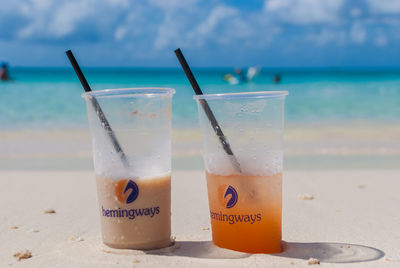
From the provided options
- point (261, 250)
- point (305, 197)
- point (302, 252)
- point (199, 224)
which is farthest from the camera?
point (305, 197)

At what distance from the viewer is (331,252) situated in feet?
8.77

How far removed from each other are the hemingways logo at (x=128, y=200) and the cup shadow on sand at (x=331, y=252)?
0.71 meters

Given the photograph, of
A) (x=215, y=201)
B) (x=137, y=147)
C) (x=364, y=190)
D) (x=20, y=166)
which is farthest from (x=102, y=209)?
(x=20, y=166)

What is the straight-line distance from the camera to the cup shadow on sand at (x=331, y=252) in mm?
2566

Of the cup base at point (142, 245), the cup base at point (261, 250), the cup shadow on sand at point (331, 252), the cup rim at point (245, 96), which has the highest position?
the cup rim at point (245, 96)

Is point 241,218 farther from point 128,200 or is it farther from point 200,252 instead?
point 128,200

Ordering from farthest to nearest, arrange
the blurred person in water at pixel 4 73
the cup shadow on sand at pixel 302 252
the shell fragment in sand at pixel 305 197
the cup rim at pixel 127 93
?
the blurred person in water at pixel 4 73, the shell fragment in sand at pixel 305 197, the cup shadow on sand at pixel 302 252, the cup rim at pixel 127 93

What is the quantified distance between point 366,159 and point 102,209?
4.50 meters

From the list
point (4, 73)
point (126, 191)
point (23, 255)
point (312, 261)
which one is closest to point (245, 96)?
point (126, 191)

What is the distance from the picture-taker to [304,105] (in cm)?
1596

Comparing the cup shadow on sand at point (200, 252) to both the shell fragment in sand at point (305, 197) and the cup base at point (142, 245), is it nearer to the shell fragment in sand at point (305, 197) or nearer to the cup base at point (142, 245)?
the cup base at point (142, 245)

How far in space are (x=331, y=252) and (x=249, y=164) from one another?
0.68 metres

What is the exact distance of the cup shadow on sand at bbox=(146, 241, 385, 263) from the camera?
2537mm

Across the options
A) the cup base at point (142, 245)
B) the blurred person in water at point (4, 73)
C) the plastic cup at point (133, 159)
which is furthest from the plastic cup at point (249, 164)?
the blurred person in water at point (4, 73)
